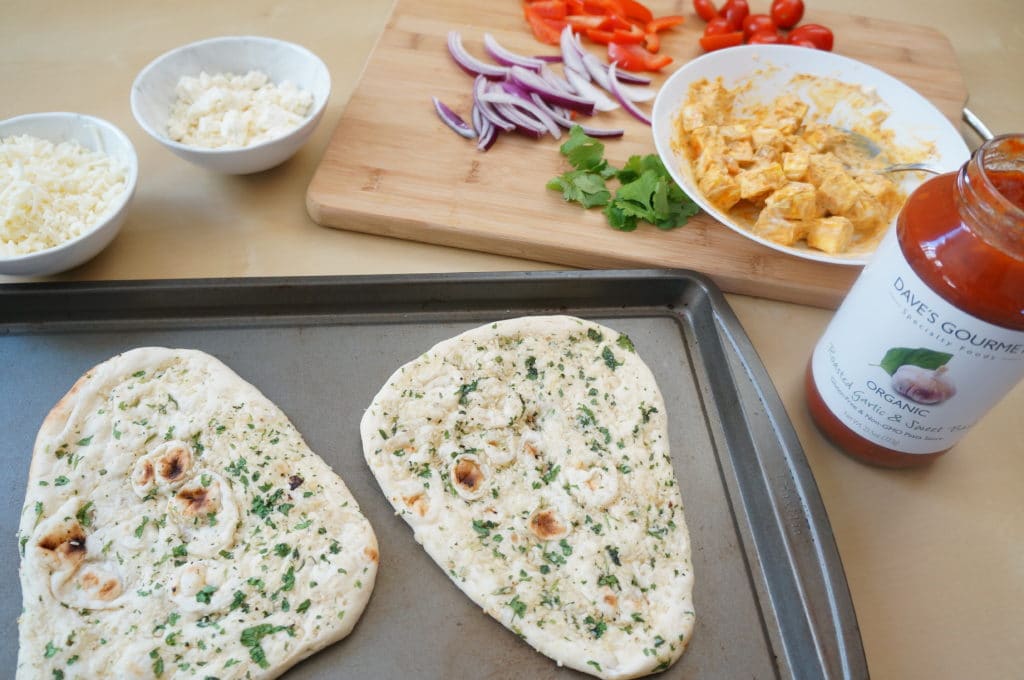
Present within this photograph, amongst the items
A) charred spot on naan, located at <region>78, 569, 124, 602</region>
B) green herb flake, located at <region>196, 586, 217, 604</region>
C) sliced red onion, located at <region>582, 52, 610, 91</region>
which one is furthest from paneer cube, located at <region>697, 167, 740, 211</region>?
charred spot on naan, located at <region>78, 569, 124, 602</region>

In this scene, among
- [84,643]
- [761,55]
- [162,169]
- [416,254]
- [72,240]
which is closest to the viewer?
[84,643]

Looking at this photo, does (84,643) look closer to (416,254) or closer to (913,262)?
(416,254)

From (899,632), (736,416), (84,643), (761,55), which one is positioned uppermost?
(761,55)

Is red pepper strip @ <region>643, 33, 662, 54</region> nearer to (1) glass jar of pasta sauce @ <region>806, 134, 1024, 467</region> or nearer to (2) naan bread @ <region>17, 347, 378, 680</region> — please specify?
(1) glass jar of pasta sauce @ <region>806, 134, 1024, 467</region>

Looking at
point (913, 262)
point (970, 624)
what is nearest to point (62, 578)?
point (913, 262)

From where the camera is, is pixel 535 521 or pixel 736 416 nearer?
pixel 535 521

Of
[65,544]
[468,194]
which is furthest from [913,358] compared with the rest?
[65,544]

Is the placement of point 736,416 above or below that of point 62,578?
above

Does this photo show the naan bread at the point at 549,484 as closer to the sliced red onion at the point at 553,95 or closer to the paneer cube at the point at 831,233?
the paneer cube at the point at 831,233
